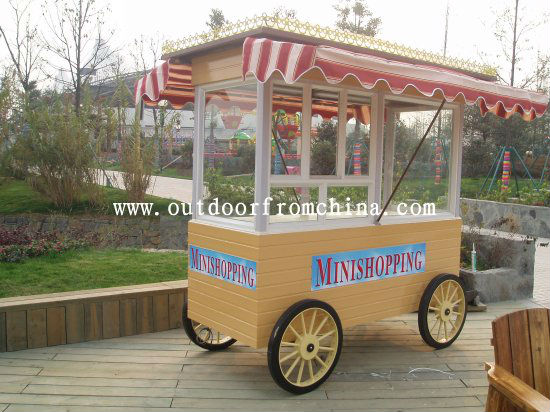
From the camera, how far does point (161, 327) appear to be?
496cm

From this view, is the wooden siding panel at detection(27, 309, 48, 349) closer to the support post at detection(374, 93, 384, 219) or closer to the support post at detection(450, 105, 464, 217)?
the support post at detection(374, 93, 384, 219)

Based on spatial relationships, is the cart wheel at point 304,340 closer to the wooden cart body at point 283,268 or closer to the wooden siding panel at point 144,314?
the wooden cart body at point 283,268

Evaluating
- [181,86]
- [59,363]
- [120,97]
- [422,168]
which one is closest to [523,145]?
[120,97]

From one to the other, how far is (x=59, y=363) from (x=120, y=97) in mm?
8079

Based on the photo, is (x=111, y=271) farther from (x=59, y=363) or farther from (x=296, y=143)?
(x=296, y=143)

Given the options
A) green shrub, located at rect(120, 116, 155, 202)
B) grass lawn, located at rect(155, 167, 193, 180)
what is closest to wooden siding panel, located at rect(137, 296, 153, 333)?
green shrub, located at rect(120, 116, 155, 202)

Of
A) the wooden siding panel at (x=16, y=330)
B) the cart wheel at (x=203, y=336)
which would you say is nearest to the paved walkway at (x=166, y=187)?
the wooden siding panel at (x=16, y=330)

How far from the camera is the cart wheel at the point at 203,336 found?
448 cm

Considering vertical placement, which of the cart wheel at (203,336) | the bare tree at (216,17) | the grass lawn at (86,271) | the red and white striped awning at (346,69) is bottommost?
the cart wheel at (203,336)

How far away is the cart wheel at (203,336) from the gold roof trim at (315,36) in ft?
6.84

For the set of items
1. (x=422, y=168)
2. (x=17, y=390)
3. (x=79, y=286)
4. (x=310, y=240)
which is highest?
(x=422, y=168)

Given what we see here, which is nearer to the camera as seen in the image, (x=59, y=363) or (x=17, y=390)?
(x=17, y=390)

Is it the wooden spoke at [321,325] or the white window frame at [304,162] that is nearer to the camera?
the white window frame at [304,162]

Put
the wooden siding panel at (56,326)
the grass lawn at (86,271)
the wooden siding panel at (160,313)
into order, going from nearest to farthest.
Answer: the wooden siding panel at (56,326) → the wooden siding panel at (160,313) → the grass lawn at (86,271)
